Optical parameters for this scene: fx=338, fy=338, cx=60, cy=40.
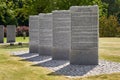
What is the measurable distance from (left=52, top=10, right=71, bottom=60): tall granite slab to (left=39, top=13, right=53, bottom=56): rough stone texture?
187 centimetres

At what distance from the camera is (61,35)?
19406mm

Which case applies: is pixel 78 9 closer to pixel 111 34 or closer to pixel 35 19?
pixel 35 19

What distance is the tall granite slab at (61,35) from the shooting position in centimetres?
1927

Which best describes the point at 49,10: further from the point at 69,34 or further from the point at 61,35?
the point at 69,34

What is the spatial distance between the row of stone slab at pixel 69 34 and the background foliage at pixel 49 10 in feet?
46.5

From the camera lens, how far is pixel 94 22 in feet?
55.2

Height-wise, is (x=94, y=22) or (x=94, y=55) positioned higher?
(x=94, y=22)

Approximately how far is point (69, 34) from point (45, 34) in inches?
127

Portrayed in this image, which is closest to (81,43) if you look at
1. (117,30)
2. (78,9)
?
(78,9)

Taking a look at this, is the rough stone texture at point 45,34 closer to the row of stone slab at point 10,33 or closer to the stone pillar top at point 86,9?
the stone pillar top at point 86,9

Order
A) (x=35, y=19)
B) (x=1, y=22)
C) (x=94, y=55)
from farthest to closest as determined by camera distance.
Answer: (x=1, y=22) → (x=35, y=19) → (x=94, y=55)

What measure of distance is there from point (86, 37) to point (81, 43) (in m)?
0.39

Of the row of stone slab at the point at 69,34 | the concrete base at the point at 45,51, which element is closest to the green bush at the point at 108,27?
the row of stone slab at the point at 69,34

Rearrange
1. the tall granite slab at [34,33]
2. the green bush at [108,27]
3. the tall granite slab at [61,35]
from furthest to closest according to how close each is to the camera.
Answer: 1. the green bush at [108,27]
2. the tall granite slab at [34,33]
3. the tall granite slab at [61,35]
